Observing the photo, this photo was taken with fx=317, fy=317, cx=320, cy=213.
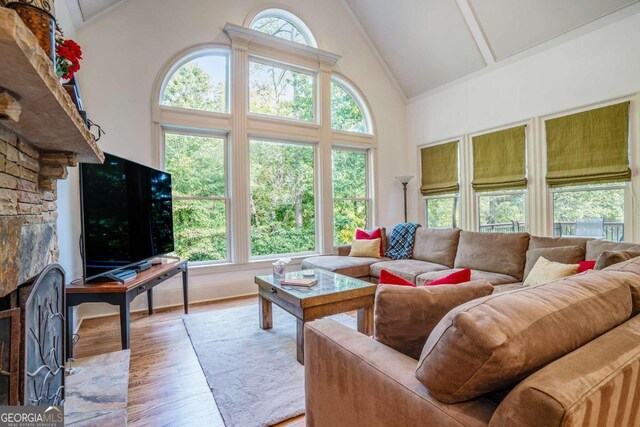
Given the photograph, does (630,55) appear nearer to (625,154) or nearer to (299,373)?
(625,154)

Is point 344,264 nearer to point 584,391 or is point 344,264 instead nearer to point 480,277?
point 480,277

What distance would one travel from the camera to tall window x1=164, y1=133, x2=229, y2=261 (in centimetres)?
391

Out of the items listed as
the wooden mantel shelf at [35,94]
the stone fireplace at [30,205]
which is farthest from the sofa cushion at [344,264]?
the wooden mantel shelf at [35,94]

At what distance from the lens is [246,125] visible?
13.7ft

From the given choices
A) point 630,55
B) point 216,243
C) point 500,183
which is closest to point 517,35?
point 630,55

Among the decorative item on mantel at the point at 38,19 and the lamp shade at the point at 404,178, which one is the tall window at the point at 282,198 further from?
the decorative item on mantel at the point at 38,19

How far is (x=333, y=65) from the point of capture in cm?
493

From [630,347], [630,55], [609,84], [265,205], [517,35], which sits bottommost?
[630,347]

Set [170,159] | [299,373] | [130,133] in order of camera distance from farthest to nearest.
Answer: [170,159], [130,133], [299,373]

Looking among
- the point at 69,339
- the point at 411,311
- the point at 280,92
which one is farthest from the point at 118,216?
the point at 280,92

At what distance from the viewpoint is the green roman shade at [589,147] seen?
332cm

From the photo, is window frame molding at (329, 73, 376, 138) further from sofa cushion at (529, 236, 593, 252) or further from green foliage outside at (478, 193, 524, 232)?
sofa cushion at (529, 236, 593, 252)

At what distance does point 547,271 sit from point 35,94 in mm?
3251

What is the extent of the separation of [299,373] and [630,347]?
1797 millimetres
